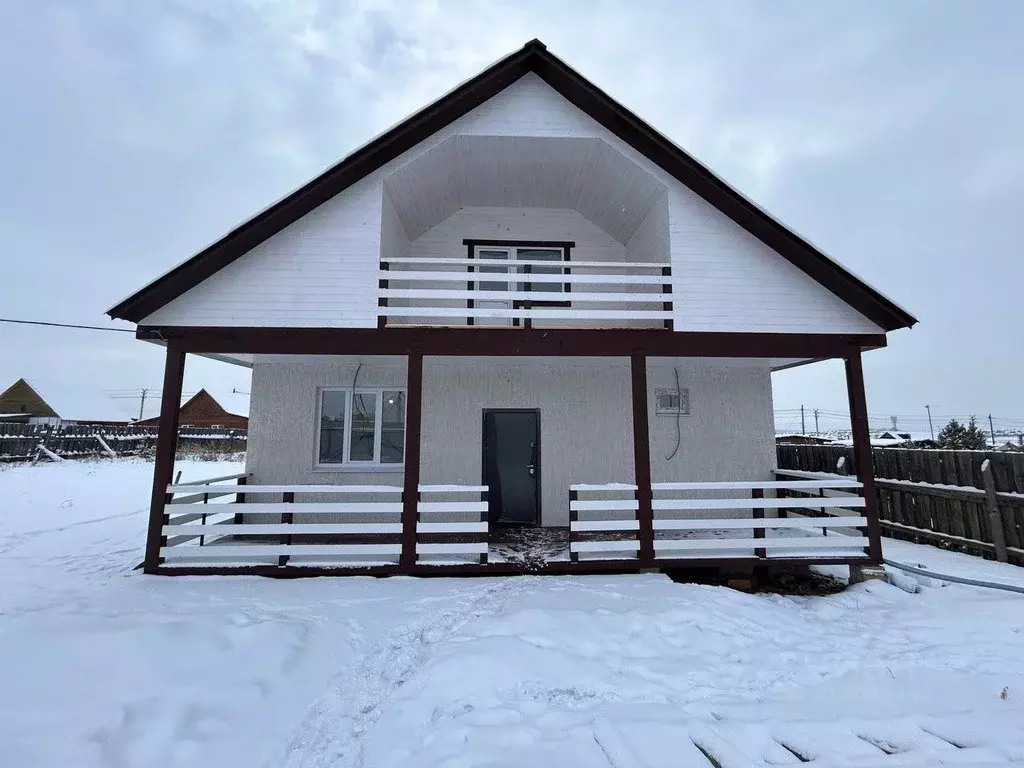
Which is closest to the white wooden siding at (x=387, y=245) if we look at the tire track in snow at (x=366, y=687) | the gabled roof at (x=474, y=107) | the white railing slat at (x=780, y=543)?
the gabled roof at (x=474, y=107)

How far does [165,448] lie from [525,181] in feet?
26.2

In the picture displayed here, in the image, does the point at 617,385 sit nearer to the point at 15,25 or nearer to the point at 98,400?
the point at 15,25

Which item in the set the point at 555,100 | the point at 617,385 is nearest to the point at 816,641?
the point at 617,385

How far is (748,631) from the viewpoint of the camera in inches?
205

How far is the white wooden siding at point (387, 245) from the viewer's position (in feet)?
24.7

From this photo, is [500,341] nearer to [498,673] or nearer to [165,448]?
[498,673]

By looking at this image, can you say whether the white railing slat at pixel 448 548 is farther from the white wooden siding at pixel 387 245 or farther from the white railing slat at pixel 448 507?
the white wooden siding at pixel 387 245

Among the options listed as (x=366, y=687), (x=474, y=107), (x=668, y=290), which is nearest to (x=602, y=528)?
(x=366, y=687)

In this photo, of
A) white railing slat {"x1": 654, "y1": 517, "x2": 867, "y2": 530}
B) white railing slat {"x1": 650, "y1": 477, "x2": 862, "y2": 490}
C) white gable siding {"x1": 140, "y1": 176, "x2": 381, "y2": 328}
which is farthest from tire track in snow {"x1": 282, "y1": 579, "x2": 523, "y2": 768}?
white gable siding {"x1": 140, "y1": 176, "x2": 381, "y2": 328}

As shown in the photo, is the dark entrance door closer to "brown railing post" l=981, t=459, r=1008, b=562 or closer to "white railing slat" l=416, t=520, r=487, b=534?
"white railing slat" l=416, t=520, r=487, b=534

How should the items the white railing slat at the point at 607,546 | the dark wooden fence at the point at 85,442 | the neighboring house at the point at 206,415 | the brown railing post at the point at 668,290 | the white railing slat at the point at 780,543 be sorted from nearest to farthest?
the white railing slat at the point at 607,546, the white railing slat at the point at 780,543, the brown railing post at the point at 668,290, the dark wooden fence at the point at 85,442, the neighboring house at the point at 206,415

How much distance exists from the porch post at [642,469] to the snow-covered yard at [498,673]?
52 cm

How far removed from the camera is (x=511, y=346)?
24.9 ft

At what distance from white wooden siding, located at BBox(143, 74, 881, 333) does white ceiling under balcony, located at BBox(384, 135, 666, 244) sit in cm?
22
